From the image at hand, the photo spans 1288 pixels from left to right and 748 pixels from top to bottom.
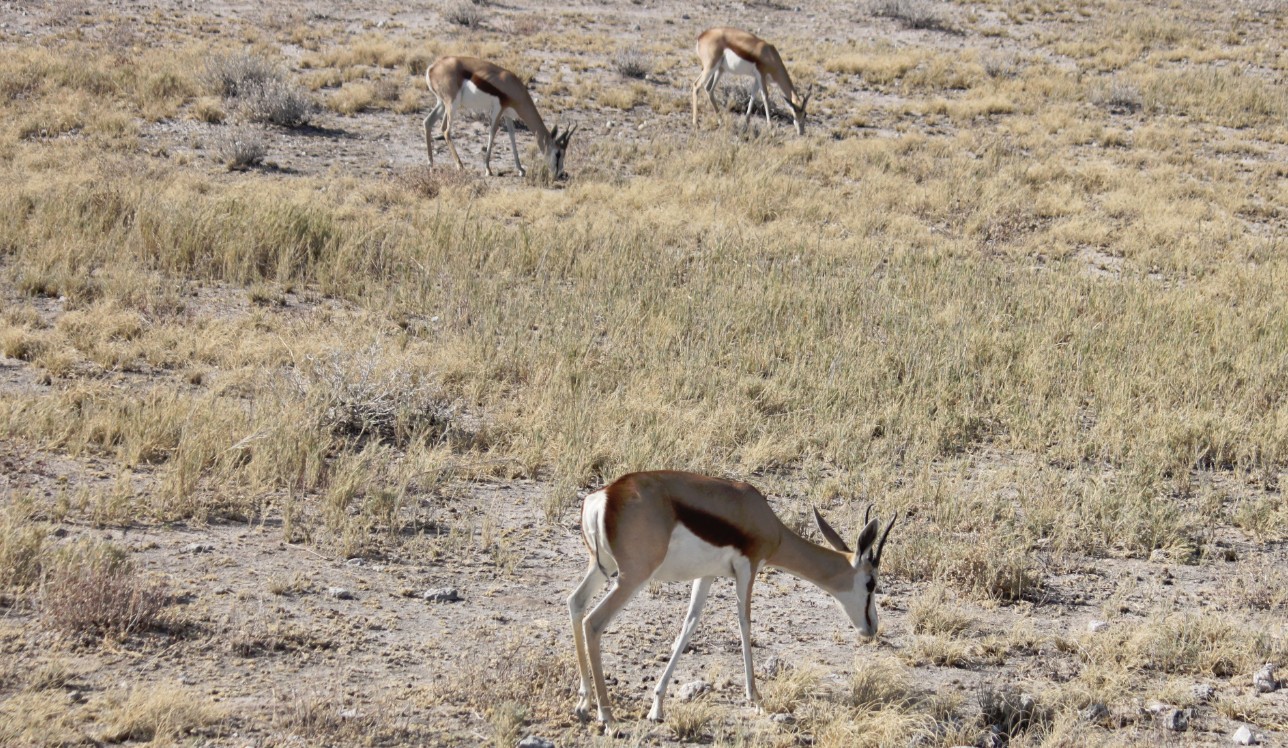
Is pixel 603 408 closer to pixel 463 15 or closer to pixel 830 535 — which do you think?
pixel 830 535

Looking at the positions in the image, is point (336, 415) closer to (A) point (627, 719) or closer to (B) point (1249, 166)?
(A) point (627, 719)

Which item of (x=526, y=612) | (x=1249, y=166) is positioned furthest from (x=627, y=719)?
(x=1249, y=166)

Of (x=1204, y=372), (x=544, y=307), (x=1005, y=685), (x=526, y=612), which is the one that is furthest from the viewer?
(x=544, y=307)

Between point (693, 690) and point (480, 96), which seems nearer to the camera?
point (693, 690)

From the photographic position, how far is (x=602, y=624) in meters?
4.98

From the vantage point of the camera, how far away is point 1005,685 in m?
5.68

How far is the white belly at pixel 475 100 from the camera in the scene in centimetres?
1736

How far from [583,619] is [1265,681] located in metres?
3.38

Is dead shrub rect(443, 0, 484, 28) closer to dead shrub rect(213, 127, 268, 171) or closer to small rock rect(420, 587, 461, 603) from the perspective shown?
dead shrub rect(213, 127, 268, 171)

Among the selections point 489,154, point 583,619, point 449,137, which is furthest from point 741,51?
point 583,619

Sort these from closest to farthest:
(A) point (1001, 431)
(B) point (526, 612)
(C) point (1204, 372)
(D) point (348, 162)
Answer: (B) point (526, 612)
(A) point (1001, 431)
(C) point (1204, 372)
(D) point (348, 162)

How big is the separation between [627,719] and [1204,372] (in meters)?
6.92

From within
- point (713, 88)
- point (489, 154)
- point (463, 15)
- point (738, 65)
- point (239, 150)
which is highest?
point (738, 65)

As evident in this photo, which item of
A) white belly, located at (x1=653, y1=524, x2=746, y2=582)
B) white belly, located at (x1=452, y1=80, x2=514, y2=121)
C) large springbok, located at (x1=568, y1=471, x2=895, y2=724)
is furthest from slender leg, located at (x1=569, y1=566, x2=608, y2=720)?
white belly, located at (x1=452, y1=80, x2=514, y2=121)
